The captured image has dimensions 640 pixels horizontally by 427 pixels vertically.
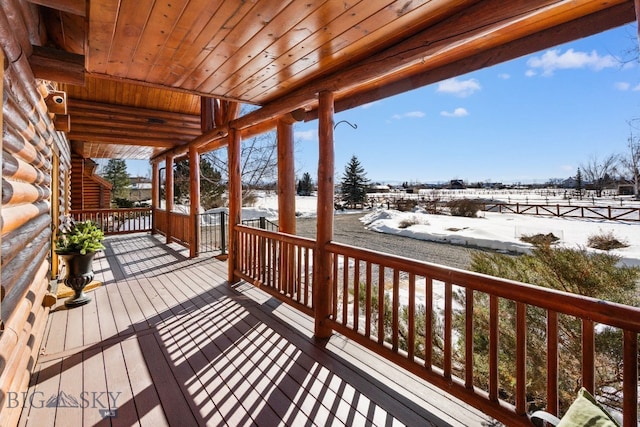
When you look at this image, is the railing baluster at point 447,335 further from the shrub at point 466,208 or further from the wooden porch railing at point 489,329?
the shrub at point 466,208

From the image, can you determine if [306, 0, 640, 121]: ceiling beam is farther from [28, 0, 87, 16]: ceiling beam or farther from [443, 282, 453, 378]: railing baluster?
[28, 0, 87, 16]: ceiling beam

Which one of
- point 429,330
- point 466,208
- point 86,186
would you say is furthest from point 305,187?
point 429,330

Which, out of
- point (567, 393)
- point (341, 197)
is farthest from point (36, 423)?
point (341, 197)

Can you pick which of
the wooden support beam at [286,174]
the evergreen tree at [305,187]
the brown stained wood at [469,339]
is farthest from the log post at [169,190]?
the evergreen tree at [305,187]

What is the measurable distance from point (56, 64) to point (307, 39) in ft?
6.79

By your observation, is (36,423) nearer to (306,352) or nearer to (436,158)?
(306,352)

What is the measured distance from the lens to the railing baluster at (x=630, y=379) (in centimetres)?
127

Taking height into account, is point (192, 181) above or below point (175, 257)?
above

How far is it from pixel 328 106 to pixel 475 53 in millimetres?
1249

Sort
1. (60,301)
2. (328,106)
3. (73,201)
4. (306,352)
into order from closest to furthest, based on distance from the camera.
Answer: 1. (306,352)
2. (328,106)
3. (60,301)
4. (73,201)

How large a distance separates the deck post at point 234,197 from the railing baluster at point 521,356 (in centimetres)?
371

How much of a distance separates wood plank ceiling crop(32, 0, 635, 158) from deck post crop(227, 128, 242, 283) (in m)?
1.06

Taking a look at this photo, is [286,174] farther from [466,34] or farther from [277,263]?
[466,34]

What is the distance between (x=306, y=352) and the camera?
260 centimetres
